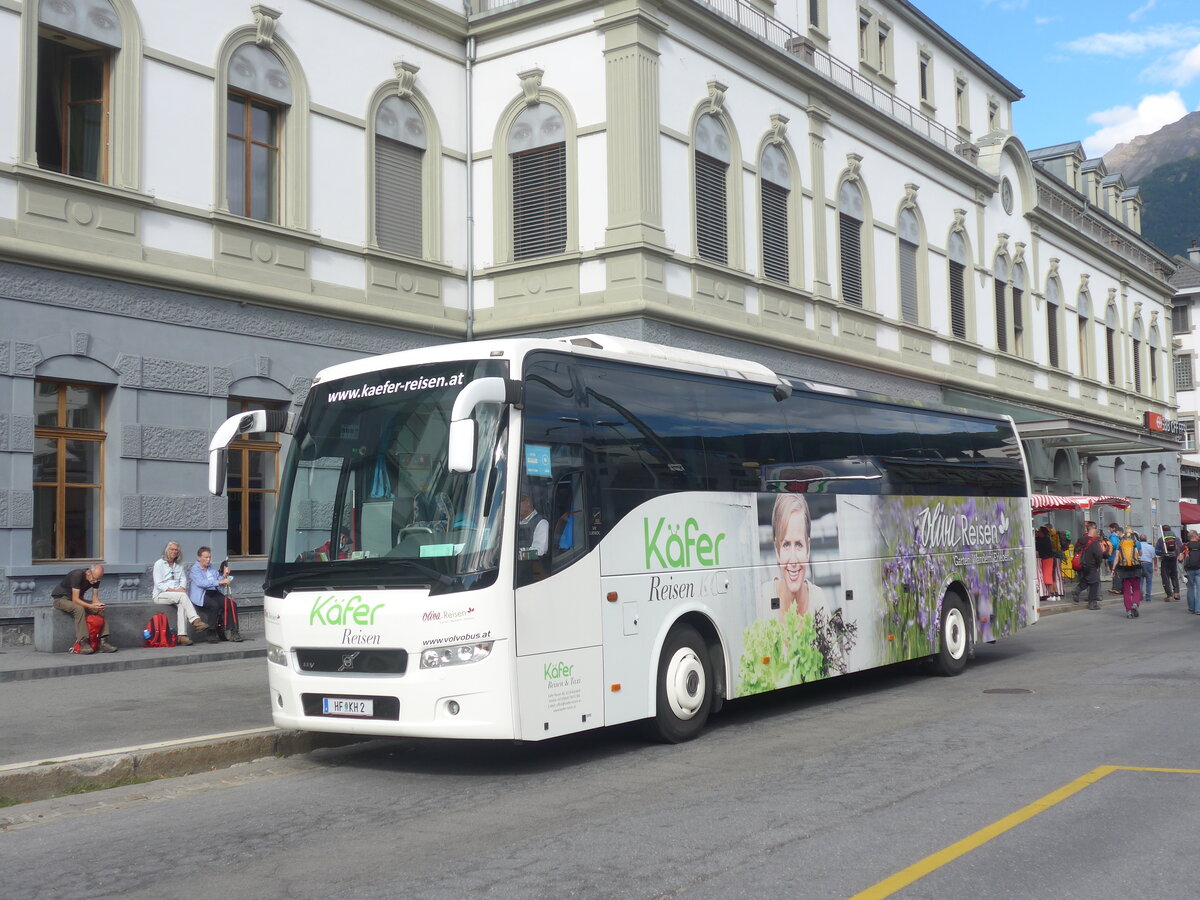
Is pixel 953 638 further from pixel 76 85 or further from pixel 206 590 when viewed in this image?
pixel 76 85

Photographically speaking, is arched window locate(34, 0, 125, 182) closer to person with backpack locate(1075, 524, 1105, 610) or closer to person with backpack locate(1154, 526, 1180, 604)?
person with backpack locate(1075, 524, 1105, 610)

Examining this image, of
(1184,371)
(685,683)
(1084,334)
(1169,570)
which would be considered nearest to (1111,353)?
(1084,334)

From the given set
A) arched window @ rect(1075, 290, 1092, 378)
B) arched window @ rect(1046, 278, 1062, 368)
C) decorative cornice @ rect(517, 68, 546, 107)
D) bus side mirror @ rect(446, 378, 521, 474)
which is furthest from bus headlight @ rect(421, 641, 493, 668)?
arched window @ rect(1075, 290, 1092, 378)

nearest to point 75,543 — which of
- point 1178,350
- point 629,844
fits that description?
point 629,844

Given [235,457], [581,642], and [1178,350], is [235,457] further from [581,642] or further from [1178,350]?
[1178,350]

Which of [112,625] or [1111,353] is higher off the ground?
[1111,353]

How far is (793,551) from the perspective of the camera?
11.8 meters

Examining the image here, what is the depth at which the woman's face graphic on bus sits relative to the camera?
456 inches

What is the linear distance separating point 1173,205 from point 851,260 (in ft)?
490

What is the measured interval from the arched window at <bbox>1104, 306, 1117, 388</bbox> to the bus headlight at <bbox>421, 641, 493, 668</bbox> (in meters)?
41.2

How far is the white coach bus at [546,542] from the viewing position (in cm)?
845

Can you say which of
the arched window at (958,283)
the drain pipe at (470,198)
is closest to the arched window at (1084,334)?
the arched window at (958,283)

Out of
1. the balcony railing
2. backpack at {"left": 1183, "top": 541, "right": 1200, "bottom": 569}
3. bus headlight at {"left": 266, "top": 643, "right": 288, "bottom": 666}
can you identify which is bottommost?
bus headlight at {"left": 266, "top": 643, "right": 288, "bottom": 666}

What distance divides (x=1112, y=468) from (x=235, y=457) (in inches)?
1397
